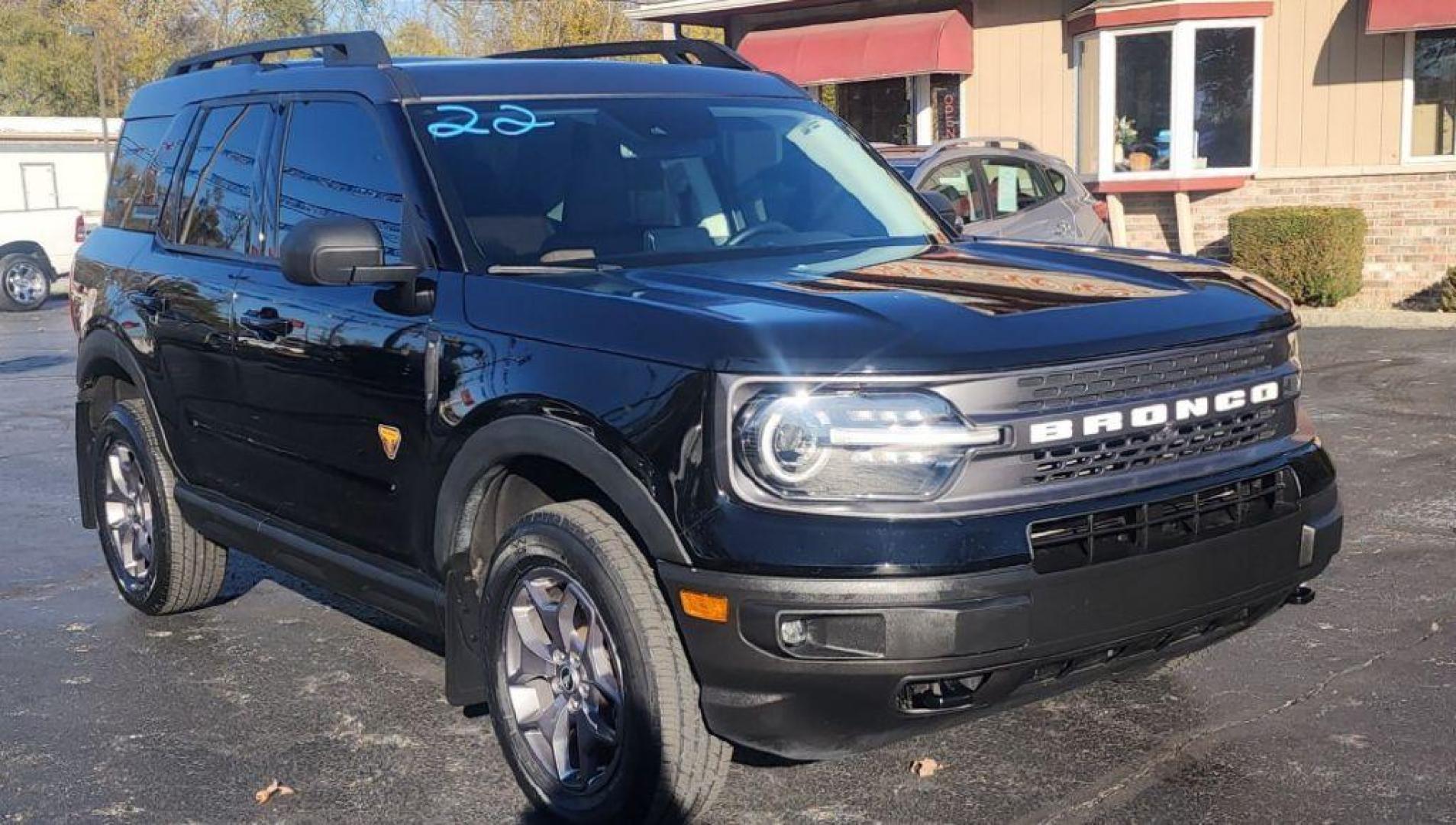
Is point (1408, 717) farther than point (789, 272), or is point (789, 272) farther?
point (1408, 717)

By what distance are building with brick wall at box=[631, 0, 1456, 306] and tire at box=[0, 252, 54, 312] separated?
10720 mm

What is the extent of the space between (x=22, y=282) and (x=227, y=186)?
19396 mm

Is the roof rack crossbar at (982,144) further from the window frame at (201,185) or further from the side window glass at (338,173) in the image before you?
the side window glass at (338,173)

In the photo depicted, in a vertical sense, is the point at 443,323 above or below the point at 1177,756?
above

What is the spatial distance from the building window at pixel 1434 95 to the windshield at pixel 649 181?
523 inches

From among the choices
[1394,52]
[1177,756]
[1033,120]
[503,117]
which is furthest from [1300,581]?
[1033,120]

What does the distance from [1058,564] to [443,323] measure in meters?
1.73

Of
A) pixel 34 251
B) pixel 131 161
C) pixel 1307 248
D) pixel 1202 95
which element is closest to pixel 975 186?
pixel 1307 248

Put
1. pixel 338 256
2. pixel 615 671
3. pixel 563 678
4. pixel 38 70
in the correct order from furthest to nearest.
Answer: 1. pixel 38 70
2. pixel 338 256
3. pixel 563 678
4. pixel 615 671

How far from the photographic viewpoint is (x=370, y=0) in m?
35.9

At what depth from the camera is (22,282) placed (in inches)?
896

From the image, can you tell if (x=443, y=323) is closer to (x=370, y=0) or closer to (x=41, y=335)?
(x=41, y=335)

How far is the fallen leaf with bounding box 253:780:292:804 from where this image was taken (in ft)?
14.0

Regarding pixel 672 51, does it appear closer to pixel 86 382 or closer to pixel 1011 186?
pixel 86 382
